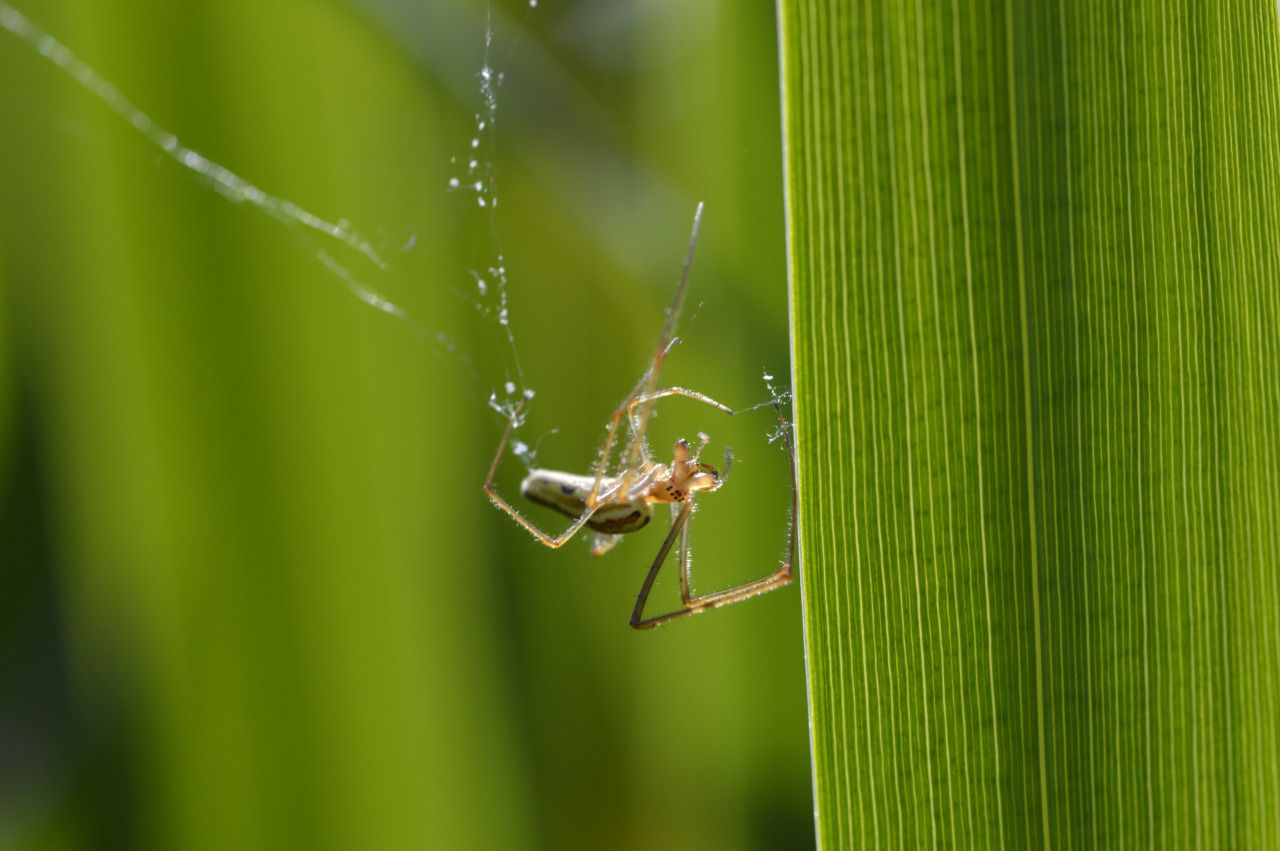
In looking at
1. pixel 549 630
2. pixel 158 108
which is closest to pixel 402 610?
pixel 549 630

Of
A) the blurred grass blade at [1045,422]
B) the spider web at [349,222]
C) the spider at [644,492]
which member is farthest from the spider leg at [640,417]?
the blurred grass blade at [1045,422]

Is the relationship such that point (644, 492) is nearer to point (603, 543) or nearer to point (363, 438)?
point (603, 543)

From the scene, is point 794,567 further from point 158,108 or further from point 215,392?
point 158,108

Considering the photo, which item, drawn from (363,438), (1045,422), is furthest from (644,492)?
(1045,422)

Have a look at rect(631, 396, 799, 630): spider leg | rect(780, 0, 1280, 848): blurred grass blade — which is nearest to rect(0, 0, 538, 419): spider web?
rect(631, 396, 799, 630): spider leg

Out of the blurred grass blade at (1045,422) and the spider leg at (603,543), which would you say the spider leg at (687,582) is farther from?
the blurred grass blade at (1045,422)

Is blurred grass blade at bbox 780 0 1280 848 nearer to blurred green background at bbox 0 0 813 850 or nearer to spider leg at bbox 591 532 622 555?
blurred green background at bbox 0 0 813 850

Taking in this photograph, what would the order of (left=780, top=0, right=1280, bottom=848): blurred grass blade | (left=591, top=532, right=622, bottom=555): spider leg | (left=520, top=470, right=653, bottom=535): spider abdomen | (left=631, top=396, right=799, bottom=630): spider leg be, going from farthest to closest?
(left=591, top=532, right=622, bottom=555): spider leg, (left=520, top=470, right=653, bottom=535): spider abdomen, (left=631, top=396, right=799, bottom=630): spider leg, (left=780, top=0, right=1280, bottom=848): blurred grass blade
